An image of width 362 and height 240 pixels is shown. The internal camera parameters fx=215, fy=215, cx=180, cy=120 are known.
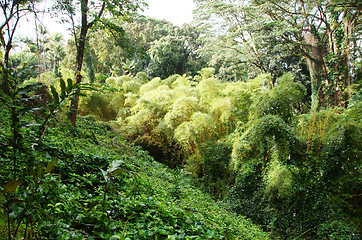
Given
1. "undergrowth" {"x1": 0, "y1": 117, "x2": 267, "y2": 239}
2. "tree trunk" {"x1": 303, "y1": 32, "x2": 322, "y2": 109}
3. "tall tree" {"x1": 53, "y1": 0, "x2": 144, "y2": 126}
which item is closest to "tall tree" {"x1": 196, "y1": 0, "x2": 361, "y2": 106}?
"tree trunk" {"x1": 303, "y1": 32, "x2": 322, "y2": 109}

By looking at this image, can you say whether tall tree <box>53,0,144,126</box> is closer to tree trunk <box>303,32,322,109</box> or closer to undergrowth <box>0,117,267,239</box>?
undergrowth <box>0,117,267,239</box>

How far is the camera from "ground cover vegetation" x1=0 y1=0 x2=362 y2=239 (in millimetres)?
982

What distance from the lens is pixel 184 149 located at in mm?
5816

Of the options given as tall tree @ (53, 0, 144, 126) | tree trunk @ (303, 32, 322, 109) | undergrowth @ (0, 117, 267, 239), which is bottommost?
undergrowth @ (0, 117, 267, 239)

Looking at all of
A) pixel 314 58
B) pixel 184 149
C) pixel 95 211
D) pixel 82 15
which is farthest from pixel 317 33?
pixel 95 211

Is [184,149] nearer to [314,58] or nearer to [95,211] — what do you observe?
[95,211]

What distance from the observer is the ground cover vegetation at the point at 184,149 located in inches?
38.7

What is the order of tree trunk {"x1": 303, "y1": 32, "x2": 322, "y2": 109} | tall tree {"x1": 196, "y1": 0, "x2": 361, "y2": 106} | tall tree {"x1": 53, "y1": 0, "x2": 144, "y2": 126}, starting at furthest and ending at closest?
1. tree trunk {"x1": 303, "y1": 32, "x2": 322, "y2": 109}
2. tall tree {"x1": 196, "y1": 0, "x2": 361, "y2": 106}
3. tall tree {"x1": 53, "y1": 0, "x2": 144, "y2": 126}

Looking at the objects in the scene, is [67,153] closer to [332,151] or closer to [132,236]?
[132,236]

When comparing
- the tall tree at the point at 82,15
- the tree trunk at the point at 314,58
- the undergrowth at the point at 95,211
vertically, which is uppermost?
the tree trunk at the point at 314,58

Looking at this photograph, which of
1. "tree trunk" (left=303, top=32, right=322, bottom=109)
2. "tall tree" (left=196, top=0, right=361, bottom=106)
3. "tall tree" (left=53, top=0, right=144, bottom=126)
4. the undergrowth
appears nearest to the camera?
the undergrowth

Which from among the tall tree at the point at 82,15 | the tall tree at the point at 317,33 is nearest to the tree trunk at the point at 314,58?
the tall tree at the point at 317,33

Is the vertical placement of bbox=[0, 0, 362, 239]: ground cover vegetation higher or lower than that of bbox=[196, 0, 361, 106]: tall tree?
lower

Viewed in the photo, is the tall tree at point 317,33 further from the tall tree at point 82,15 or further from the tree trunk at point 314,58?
the tall tree at point 82,15
